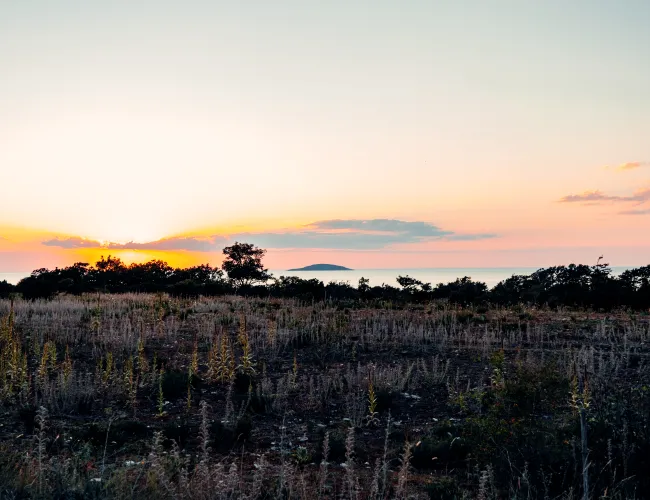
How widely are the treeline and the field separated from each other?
10.7 m

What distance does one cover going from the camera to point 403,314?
739 inches

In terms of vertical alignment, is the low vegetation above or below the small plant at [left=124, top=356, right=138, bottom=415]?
above

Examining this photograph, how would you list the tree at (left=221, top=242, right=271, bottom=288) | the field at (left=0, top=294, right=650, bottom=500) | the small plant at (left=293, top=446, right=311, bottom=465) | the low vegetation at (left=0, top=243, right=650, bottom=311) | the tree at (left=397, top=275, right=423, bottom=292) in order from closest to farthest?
the field at (left=0, top=294, right=650, bottom=500) < the small plant at (left=293, top=446, right=311, bottom=465) < the low vegetation at (left=0, top=243, right=650, bottom=311) < the tree at (left=397, top=275, right=423, bottom=292) < the tree at (left=221, top=242, right=271, bottom=288)

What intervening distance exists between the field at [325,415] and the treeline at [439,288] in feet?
35.2

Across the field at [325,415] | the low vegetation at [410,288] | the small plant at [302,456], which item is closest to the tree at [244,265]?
the low vegetation at [410,288]

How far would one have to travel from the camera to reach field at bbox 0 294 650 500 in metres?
5.11

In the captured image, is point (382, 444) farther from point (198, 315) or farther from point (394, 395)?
point (198, 315)

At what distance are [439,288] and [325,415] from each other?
2380cm

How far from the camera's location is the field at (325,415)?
511 centimetres

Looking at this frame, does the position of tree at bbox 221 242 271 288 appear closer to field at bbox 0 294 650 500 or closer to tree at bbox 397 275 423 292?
tree at bbox 397 275 423 292

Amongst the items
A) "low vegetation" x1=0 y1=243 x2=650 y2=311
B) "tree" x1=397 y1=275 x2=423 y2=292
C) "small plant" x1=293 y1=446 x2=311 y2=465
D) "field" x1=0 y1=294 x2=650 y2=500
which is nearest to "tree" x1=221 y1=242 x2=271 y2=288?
"low vegetation" x1=0 y1=243 x2=650 y2=311

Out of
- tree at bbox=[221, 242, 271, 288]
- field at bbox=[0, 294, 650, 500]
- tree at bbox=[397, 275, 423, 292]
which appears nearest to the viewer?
field at bbox=[0, 294, 650, 500]

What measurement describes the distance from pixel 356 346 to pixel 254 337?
2677mm

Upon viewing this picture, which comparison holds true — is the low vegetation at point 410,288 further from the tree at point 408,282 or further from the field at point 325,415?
the field at point 325,415
